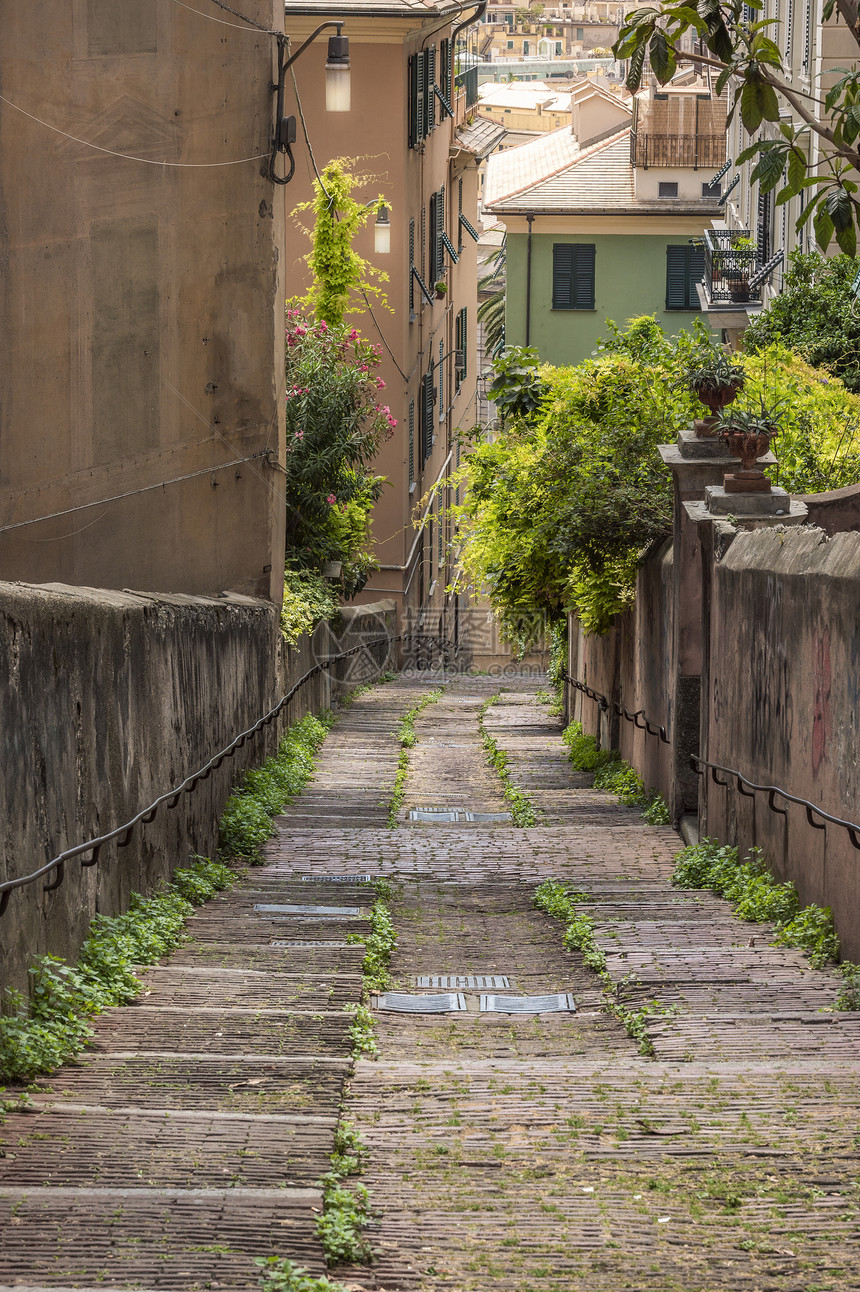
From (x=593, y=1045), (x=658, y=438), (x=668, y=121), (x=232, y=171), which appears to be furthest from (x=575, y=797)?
(x=668, y=121)

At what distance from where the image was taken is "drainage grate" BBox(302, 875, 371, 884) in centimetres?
887

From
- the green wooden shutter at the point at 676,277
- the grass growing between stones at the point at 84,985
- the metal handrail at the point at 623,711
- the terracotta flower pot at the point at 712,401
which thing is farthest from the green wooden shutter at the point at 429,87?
the grass growing between stones at the point at 84,985

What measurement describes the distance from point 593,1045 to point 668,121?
3675cm

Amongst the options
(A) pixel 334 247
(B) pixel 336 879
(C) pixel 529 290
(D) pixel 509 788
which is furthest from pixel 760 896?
(C) pixel 529 290

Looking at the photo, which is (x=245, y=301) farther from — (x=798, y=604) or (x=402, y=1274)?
(x=402, y=1274)

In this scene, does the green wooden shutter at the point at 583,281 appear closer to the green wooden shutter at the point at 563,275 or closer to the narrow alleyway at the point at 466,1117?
the green wooden shutter at the point at 563,275

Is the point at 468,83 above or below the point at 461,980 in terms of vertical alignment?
above

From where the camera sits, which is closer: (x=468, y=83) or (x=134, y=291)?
(x=134, y=291)

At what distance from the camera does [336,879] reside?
8.95 metres

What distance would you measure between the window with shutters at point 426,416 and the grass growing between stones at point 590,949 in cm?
2268

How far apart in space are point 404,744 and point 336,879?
8.41 metres

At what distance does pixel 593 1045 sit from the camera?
5652mm

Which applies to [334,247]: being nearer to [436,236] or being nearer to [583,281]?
[436,236]

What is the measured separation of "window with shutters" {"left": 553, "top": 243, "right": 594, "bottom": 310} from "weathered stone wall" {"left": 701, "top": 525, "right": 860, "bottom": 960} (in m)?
30.1
